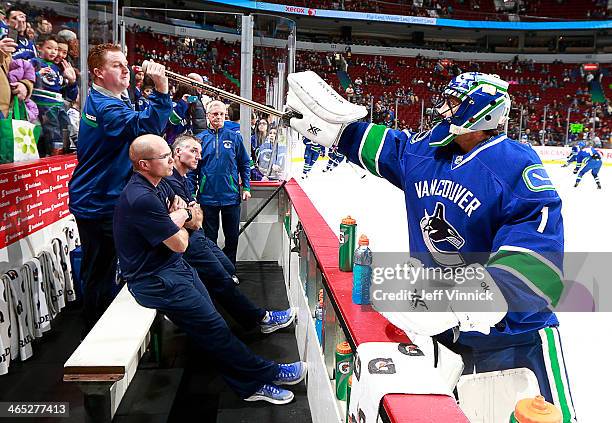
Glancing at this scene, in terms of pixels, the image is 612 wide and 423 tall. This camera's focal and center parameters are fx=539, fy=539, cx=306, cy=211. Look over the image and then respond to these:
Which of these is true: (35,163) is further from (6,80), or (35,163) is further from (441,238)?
(441,238)

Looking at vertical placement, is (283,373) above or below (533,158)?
below

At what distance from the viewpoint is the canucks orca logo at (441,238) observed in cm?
152

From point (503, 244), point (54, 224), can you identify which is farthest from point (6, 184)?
point (503, 244)

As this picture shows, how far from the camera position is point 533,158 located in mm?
1408

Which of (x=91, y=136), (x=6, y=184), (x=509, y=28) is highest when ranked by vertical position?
(x=509, y=28)

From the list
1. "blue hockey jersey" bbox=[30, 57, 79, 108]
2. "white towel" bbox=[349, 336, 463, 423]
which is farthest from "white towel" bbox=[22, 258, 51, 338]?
"white towel" bbox=[349, 336, 463, 423]

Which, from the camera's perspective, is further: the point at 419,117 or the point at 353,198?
the point at 419,117

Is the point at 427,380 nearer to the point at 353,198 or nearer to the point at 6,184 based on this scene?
the point at 6,184

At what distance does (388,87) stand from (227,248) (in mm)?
21831

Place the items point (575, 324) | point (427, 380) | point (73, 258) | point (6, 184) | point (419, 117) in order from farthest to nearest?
point (419, 117) → point (73, 258) → point (575, 324) → point (6, 184) → point (427, 380)

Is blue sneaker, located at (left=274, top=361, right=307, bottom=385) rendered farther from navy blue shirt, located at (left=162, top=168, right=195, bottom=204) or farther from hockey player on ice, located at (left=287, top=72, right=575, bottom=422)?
hockey player on ice, located at (left=287, top=72, right=575, bottom=422)

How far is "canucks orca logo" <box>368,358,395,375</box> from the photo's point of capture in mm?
1096

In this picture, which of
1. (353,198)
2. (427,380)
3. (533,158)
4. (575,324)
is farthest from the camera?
(353,198)

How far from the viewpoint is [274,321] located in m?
3.30
